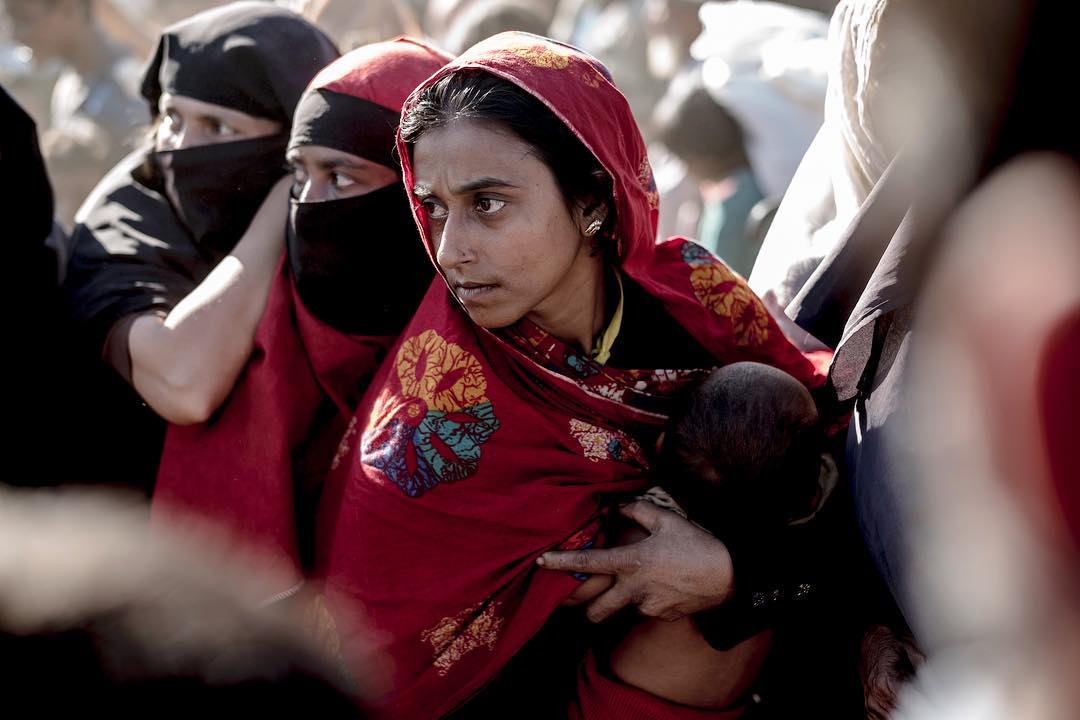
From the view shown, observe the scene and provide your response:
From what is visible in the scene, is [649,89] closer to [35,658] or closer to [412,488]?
[412,488]

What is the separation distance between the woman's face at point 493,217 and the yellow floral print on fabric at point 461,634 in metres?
0.59

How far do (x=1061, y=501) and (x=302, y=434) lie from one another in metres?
1.62

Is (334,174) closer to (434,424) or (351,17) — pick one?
(434,424)

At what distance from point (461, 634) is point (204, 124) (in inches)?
55.7

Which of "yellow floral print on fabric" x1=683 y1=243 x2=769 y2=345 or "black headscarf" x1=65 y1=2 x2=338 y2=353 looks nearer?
"yellow floral print on fabric" x1=683 y1=243 x2=769 y2=345

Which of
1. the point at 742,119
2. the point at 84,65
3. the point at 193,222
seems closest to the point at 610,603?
the point at 193,222

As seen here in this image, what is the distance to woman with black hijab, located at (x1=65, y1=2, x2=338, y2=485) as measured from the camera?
2.35 metres

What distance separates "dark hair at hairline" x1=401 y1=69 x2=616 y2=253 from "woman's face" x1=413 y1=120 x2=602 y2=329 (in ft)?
0.06

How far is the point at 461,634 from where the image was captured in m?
2.07

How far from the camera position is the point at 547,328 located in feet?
7.11

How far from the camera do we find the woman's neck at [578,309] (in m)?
2.14

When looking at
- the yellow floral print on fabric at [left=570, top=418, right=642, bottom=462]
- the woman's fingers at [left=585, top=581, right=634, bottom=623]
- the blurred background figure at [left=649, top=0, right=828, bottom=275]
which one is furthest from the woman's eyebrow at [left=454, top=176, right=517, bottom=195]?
the blurred background figure at [left=649, top=0, right=828, bottom=275]

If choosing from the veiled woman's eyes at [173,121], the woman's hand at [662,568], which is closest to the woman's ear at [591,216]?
the woman's hand at [662,568]

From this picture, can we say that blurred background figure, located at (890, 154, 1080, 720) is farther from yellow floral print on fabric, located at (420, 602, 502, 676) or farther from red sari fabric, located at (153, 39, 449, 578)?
red sari fabric, located at (153, 39, 449, 578)
